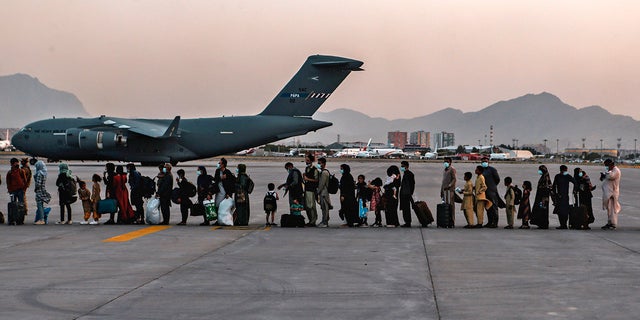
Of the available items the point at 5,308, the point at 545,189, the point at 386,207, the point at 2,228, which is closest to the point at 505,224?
the point at 545,189

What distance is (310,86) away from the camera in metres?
54.7

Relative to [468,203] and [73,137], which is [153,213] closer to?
[468,203]

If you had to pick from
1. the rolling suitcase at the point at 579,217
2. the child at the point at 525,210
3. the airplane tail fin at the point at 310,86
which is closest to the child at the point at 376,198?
the child at the point at 525,210

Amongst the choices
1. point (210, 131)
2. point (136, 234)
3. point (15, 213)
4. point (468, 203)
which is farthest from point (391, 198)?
point (210, 131)

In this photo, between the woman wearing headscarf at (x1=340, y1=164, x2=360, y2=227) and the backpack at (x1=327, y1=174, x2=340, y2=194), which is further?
the backpack at (x1=327, y1=174, x2=340, y2=194)

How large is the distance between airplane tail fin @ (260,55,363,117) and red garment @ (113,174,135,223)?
116 feet

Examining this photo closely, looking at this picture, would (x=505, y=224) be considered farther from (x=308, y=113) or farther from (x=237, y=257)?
(x=308, y=113)

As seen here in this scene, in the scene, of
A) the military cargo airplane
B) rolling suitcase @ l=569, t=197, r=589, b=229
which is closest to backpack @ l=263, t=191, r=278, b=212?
rolling suitcase @ l=569, t=197, r=589, b=229

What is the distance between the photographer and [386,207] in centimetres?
1903

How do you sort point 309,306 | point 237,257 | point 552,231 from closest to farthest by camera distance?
point 309,306 → point 237,257 → point 552,231

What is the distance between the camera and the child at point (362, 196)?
19.1 meters

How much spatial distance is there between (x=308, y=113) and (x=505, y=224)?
35.8 metres

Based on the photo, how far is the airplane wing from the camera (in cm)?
5379

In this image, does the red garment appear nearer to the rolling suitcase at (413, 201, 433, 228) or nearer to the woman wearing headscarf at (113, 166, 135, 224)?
the woman wearing headscarf at (113, 166, 135, 224)
